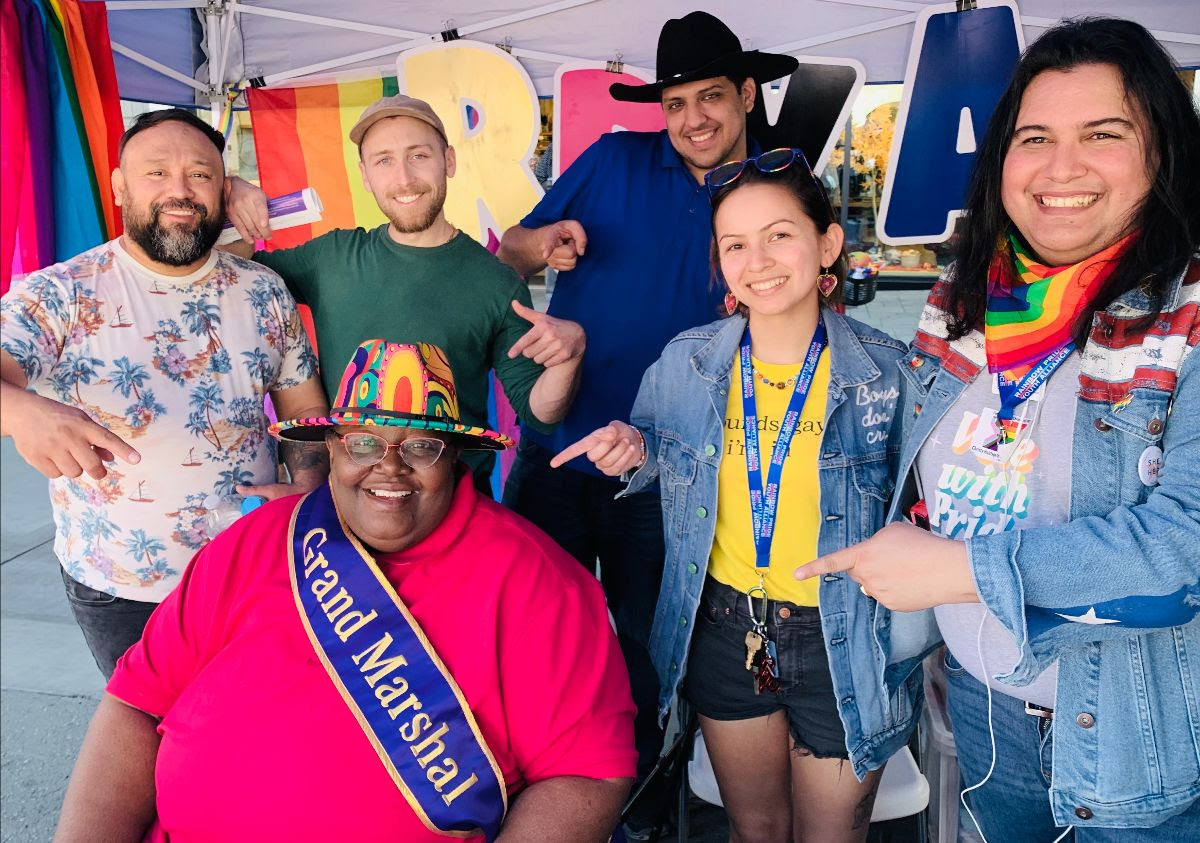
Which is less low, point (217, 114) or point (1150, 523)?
point (217, 114)

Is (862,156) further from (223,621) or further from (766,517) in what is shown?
(223,621)

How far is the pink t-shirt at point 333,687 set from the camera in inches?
65.3

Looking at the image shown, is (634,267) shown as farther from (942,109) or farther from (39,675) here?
(39,675)

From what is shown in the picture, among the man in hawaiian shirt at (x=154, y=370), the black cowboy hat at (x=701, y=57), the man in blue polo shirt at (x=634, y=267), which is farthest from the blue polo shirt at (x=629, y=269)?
the man in hawaiian shirt at (x=154, y=370)

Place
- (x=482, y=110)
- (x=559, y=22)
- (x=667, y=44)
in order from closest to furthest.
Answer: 1. (x=667, y=44)
2. (x=559, y=22)
3. (x=482, y=110)

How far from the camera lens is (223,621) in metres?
1.84

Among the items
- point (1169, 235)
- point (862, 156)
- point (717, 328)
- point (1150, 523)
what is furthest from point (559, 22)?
point (1150, 523)

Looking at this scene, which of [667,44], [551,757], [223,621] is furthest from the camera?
[667,44]

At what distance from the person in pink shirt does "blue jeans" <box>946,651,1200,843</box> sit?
2.14ft

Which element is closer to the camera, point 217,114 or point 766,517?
point 766,517

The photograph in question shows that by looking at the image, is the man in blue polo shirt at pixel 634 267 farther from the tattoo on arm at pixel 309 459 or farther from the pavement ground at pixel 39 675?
the pavement ground at pixel 39 675

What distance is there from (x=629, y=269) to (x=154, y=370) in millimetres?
1383

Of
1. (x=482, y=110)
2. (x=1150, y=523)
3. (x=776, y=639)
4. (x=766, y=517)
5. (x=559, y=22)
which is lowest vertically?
(x=776, y=639)

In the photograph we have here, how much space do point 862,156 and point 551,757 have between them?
2959mm
